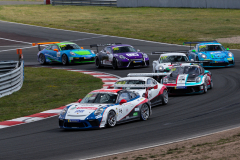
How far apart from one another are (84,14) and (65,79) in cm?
3784

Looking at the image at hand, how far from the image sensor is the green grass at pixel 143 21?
40.8m

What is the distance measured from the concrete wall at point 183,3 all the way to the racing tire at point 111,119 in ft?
150

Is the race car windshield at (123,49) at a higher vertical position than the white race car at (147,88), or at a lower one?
higher

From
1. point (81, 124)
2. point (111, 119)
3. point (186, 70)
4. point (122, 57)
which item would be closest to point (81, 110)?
point (81, 124)

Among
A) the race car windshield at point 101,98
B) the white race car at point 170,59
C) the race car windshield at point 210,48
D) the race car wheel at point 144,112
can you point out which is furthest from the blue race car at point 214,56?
the race car windshield at point 101,98

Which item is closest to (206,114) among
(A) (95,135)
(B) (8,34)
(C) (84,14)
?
(A) (95,135)

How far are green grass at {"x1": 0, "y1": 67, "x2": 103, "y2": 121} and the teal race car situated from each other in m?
2.55

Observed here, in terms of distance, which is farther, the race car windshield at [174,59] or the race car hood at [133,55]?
the race car hood at [133,55]

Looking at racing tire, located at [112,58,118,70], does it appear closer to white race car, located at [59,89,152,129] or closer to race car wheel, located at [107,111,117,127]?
white race car, located at [59,89,152,129]

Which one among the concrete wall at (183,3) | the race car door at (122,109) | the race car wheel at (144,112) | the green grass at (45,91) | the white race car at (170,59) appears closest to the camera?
the race car door at (122,109)

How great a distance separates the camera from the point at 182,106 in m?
15.4

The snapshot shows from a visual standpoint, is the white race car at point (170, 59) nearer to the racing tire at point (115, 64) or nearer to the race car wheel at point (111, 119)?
the racing tire at point (115, 64)

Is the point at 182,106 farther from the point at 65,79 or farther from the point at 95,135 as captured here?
the point at 65,79

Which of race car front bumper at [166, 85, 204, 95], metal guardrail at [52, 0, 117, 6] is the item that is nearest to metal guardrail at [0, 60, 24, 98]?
race car front bumper at [166, 85, 204, 95]
